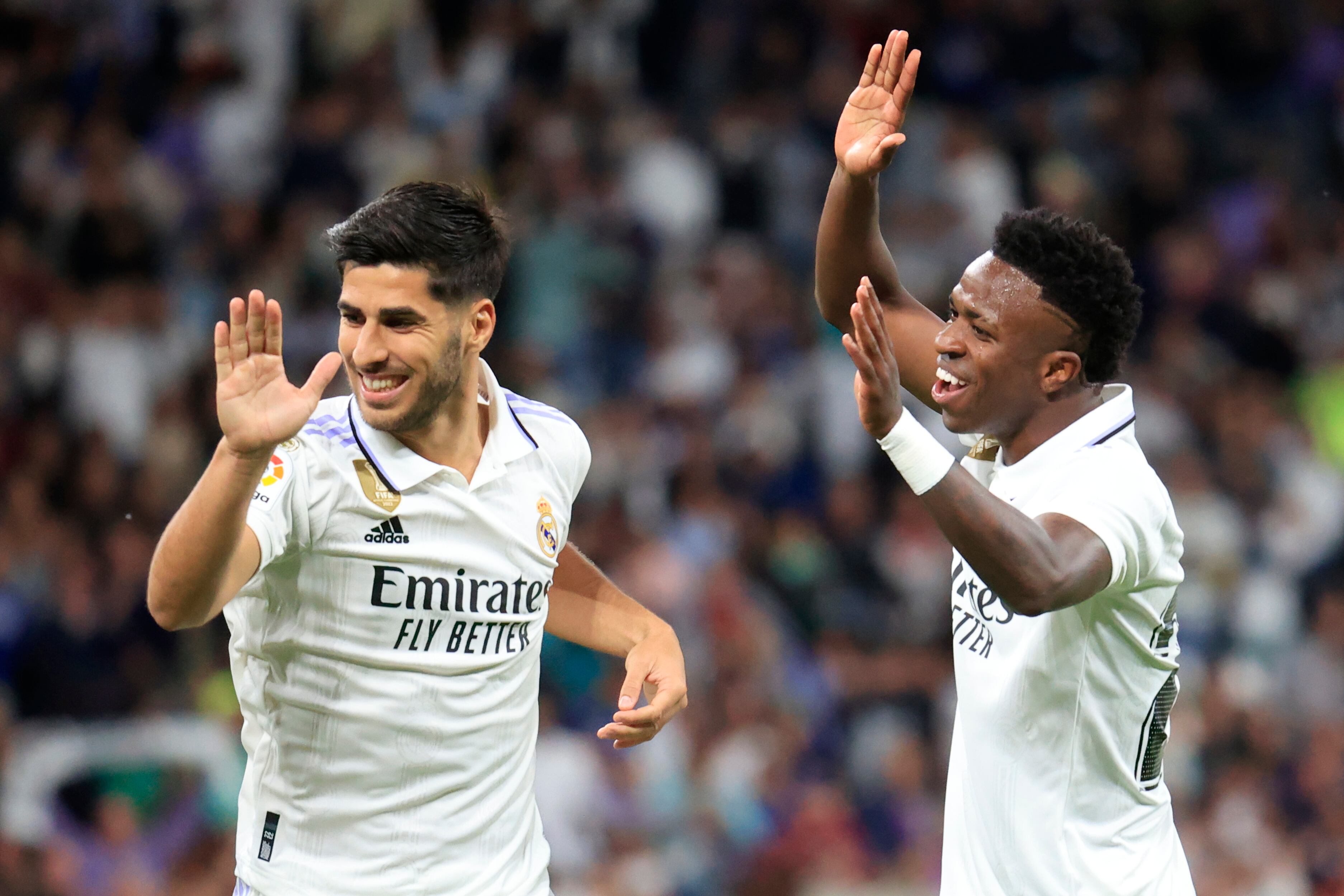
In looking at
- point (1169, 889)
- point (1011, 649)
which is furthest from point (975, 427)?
point (1169, 889)

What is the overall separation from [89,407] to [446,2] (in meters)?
4.23

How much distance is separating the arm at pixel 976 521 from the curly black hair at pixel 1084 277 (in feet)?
2.40

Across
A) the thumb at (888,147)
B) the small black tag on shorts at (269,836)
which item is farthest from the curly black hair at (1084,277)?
the small black tag on shorts at (269,836)

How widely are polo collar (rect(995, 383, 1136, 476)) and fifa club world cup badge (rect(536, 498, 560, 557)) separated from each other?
1.19 m

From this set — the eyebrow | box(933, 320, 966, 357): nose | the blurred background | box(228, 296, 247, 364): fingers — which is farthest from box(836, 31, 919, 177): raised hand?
the blurred background

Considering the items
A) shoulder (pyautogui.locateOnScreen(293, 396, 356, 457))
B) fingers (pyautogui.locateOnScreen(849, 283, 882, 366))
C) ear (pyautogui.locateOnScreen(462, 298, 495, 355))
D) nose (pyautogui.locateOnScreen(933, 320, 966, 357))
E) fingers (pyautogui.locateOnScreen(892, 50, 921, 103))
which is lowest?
shoulder (pyautogui.locateOnScreen(293, 396, 356, 457))

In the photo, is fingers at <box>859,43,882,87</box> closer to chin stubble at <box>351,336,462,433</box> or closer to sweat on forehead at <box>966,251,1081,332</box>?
sweat on forehead at <box>966,251,1081,332</box>

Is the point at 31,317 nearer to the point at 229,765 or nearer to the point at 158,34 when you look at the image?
the point at 158,34

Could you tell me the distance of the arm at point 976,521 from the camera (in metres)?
3.54

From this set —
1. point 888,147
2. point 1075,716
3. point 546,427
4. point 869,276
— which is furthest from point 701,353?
point 1075,716

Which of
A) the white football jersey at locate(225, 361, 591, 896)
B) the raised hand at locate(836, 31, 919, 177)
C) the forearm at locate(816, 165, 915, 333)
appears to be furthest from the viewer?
the forearm at locate(816, 165, 915, 333)

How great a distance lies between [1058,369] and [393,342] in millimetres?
1687

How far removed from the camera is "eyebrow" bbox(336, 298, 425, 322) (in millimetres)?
3838

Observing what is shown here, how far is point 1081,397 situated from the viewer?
4.23 m
